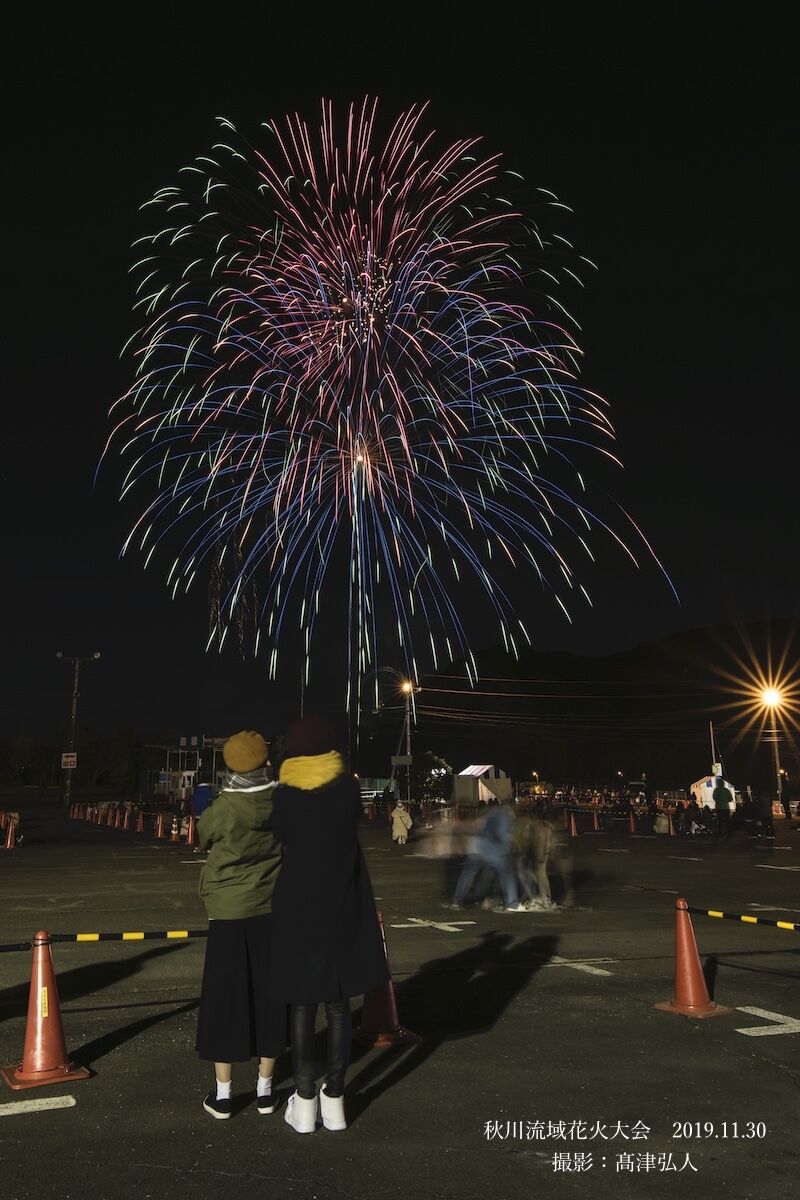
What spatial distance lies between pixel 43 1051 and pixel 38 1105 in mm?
531

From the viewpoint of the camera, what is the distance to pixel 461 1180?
4410 mm

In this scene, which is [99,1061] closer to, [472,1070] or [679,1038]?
[472,1070]

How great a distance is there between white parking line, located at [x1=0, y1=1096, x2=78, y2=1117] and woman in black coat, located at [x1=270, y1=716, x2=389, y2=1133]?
4.61 ft

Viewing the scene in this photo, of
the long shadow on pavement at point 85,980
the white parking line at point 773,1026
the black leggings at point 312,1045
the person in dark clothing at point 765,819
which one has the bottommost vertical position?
the long shadow on pavement at point 85,980

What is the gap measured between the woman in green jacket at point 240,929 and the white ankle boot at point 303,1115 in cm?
30

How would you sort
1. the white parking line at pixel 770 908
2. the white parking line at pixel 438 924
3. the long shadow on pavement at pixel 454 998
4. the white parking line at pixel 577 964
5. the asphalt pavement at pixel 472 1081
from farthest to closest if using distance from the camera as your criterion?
the white parking line at pixel 770 908 → the white parking line at pixel 438 924 → the white parking line at pixel 577 964 → the long shadow on pavement at pixel 454 998 → the asphalt pavement at pixel 472 1081

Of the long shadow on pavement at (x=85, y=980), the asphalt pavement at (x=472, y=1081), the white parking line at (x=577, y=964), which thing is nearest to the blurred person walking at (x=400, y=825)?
the asphalt pavement at (x=472, y=1081)

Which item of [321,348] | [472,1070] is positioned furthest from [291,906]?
[321,348]

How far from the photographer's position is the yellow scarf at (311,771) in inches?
197

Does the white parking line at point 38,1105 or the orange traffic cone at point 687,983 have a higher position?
the orange traffic cone at point 687,983

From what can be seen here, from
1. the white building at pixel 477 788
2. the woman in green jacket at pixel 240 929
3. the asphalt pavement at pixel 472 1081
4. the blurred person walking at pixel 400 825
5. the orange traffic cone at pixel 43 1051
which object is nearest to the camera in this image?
the asphalt pavement at pixel 472 1081

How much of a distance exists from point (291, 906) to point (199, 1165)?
3.94 feet

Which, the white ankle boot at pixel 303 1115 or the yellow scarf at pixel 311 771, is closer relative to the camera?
the white ankle boot at pixel 303 1115

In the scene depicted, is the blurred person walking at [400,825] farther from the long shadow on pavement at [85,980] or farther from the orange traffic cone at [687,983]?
the orange traffic cone at [687,983]
